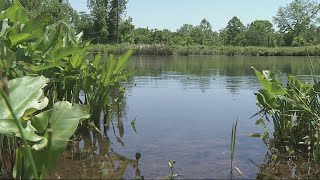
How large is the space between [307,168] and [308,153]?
0.94 ft

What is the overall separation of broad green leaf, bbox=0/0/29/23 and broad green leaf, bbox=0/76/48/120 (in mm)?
1486

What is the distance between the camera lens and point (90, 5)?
184 ft

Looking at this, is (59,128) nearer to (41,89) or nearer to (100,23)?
(41,89)

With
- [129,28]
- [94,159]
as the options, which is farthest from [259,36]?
[94,159]

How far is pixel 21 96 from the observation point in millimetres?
1935

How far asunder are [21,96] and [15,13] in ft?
5.49

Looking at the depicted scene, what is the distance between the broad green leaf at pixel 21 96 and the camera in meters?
1.90

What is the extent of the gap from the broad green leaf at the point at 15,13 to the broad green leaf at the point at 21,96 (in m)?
1.49

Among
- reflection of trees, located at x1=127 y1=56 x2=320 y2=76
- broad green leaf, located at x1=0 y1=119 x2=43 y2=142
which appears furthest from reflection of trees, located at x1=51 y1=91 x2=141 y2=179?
reflection of trees, located at x1=127 y1=56 x2=320 y2=76

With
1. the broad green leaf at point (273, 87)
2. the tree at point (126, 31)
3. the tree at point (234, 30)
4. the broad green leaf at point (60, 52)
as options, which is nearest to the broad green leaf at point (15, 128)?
the broad green leaf at point (60, 52)

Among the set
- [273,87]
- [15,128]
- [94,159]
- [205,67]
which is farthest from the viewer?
[205,67]

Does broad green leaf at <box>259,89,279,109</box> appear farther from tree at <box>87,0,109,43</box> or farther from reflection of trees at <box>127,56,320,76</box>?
tree at <box>87,0,109,43</box>

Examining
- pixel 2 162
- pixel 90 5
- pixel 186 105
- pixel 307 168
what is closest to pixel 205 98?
pixel 186 105

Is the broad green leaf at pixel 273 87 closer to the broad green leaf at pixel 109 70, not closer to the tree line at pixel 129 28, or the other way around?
the broad green leaf at pixel 109 70
